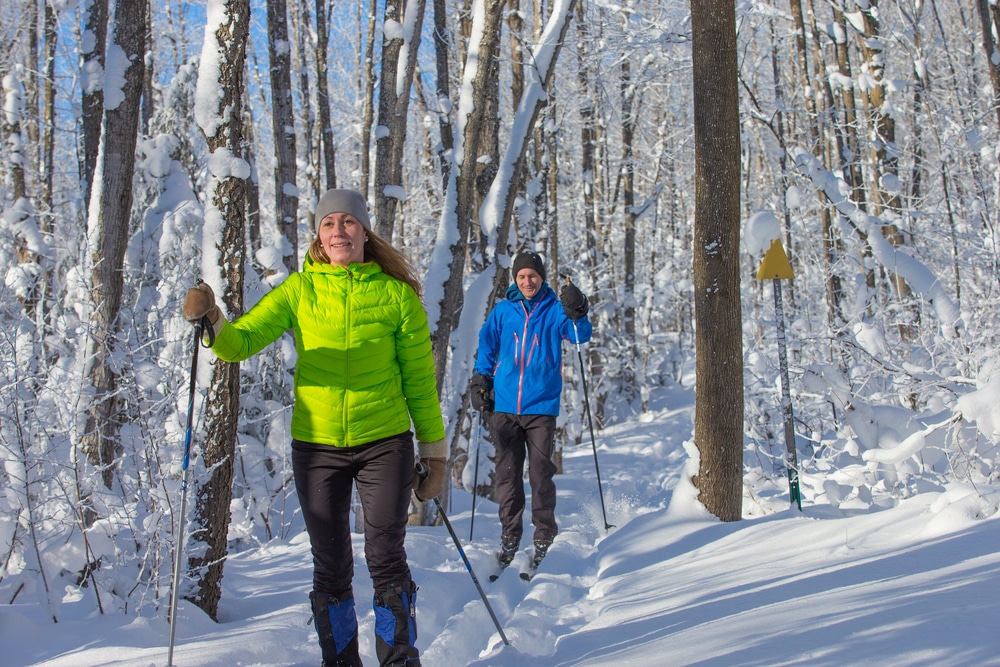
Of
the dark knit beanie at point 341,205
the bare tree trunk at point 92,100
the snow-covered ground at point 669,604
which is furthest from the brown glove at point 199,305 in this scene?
the bare tree trunk at point 92,100

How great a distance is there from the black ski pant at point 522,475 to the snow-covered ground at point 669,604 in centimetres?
26

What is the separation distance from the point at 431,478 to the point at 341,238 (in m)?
1.08

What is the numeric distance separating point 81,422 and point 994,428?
5.39m

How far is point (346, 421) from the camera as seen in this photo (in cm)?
294

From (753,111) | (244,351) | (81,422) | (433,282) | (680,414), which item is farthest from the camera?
(680,414)

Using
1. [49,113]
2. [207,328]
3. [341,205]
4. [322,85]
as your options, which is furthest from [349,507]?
[49,113]

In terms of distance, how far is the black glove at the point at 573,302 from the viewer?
5238 millimetres

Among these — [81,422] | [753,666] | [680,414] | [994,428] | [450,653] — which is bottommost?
[680,414]

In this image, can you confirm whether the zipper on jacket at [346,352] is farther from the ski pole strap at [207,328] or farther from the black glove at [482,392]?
the black glove at [482,392]

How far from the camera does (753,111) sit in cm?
1115

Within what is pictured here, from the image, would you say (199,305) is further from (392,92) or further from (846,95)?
(846,95)

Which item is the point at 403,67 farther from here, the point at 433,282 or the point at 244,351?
the point at 244,351

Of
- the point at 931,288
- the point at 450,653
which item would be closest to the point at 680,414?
the point at 931,288

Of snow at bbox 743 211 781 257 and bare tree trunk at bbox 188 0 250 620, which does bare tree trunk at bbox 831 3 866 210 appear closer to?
snow at bbox 743 211 781 257
